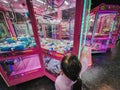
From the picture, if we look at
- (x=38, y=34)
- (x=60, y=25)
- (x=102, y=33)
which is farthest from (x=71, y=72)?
(x=102, y=33)

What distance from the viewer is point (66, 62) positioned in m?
0.83

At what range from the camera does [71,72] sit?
2.71 feet

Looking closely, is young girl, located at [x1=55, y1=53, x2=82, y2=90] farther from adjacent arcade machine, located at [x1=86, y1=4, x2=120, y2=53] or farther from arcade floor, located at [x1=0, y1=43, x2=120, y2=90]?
adjacent arcade machine, located at [x1=86, y1=4, x2=120, y2=53]

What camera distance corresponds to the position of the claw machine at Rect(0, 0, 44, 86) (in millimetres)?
1373

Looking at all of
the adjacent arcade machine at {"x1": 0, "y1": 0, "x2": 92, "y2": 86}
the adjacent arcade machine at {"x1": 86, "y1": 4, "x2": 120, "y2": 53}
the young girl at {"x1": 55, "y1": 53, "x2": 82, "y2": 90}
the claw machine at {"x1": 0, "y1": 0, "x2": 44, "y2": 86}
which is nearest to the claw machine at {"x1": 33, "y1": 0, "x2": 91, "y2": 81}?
the adjacent arcade machine at {"x1": 0, "y1": 0, "x2": 92, "y2": 86}

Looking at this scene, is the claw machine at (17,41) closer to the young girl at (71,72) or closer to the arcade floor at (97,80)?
the arcade floor at (97,80)

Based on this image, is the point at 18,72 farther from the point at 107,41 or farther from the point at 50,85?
the point at 107,41

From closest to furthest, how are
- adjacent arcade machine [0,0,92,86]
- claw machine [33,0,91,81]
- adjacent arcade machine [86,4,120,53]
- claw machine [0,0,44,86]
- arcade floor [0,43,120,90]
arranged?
claw machine [33,0,91,81]
adjacent arcade machine [0,0,92,86]
claw machine [0,0,44,86]
arcade floor [0,43,120,90]
adjacent arcade machine [86,4,120,53]

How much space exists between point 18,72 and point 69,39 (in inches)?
51.2

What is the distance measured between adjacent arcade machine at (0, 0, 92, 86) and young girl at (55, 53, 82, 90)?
1.36ft

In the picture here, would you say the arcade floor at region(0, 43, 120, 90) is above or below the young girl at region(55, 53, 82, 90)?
below

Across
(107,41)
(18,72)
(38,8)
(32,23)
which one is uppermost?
(38,8)

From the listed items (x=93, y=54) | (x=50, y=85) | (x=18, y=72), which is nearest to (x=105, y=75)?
(x=93, y=54)

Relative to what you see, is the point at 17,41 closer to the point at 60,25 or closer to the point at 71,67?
the point at 60,25
